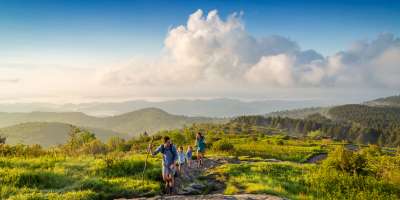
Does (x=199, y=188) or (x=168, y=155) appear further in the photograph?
(x=199, y=188)

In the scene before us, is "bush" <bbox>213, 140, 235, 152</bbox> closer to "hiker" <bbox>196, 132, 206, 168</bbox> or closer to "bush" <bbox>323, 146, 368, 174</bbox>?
"hiker" <bbox>196, 132, 206, 168</bbox>

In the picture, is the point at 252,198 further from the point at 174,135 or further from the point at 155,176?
the point at 174,135

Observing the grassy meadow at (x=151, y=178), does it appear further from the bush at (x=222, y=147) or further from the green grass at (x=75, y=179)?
the bush at (x=222, y=147)

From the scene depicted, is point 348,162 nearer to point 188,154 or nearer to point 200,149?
point 200,149

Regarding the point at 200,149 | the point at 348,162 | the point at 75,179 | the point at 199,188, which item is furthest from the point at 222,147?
the point at 75,179

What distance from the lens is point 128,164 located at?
2288 centimetres

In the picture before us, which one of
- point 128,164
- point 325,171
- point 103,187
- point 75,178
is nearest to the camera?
point 103,187

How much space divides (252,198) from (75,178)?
9.67 meters

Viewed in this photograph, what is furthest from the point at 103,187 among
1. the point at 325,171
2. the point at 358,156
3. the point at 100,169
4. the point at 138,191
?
the point at 358,156

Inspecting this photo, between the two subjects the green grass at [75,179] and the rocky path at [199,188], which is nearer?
the green grass at [75,179]

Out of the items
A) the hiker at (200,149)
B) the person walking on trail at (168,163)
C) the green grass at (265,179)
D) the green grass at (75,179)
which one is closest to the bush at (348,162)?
the green grass at (265,179)

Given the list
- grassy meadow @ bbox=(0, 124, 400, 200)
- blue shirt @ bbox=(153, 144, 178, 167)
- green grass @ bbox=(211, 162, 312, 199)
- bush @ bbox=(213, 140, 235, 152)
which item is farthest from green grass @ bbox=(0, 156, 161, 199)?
bush @ bbox=(213, 140, 235, 152)

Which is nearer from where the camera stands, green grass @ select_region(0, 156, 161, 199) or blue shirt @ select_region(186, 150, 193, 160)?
green grass @ select_region(0, 156, 161, 199)

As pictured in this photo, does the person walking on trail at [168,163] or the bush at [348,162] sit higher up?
the person walking on trail at [168,163]
